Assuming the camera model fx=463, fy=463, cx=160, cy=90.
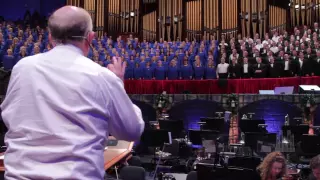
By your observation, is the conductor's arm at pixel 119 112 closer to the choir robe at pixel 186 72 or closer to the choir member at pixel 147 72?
the choir robe at pixel 186 72

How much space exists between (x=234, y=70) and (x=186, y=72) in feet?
5.25

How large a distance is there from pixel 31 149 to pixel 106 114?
10.5 inches

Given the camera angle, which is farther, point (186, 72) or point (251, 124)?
point (186, 72)

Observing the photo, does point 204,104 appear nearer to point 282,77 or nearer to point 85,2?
point 282,77

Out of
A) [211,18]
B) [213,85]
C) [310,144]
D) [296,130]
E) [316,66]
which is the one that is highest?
[211,18]

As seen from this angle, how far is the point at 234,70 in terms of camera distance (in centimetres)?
1468

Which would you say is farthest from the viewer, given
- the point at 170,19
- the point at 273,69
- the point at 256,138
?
the point at 170,19

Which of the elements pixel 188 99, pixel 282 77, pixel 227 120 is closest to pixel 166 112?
pixel 188 99

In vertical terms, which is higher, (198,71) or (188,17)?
(188,17)

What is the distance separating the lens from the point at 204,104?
12.5 meters

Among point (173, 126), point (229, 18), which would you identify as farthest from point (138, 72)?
point (229, 18)

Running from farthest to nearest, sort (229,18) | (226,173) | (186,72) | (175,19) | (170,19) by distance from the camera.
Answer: (170,19)
(175,19)
(229,18)
(186,72)
(226,173)

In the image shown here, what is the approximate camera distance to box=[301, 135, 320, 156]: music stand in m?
7.09

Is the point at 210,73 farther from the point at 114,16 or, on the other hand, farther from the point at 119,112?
the point at 119,112
